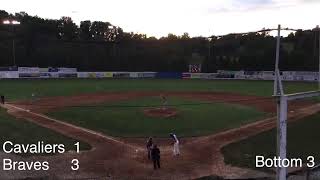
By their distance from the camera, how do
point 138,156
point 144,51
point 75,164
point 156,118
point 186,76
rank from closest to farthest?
point 75,164
point 138,156
point 156,118
point 186,76
point 144,51

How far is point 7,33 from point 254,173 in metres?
103

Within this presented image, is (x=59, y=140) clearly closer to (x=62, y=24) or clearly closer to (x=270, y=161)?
(x=270, y=161)

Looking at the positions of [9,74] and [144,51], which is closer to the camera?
[9,74]

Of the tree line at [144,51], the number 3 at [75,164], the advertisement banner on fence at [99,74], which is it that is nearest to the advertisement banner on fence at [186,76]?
the tree line at [144,51]

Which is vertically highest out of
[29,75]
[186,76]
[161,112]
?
[29,75]

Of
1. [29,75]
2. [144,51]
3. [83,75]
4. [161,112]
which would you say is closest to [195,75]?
[83,75]

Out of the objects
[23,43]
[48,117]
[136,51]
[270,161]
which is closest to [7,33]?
[23,43]

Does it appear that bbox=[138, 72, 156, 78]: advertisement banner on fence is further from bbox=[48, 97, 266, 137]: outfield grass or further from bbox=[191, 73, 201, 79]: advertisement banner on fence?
bbox=[48, 97, 266, 137]: outfield grass

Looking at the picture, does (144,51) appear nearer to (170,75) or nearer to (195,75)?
(170,75)

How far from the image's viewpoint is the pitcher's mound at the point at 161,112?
38662 mm

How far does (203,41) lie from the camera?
127625 mm

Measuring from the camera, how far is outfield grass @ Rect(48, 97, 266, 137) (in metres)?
33.2

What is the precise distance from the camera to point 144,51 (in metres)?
121

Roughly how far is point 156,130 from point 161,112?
7.31 metres
